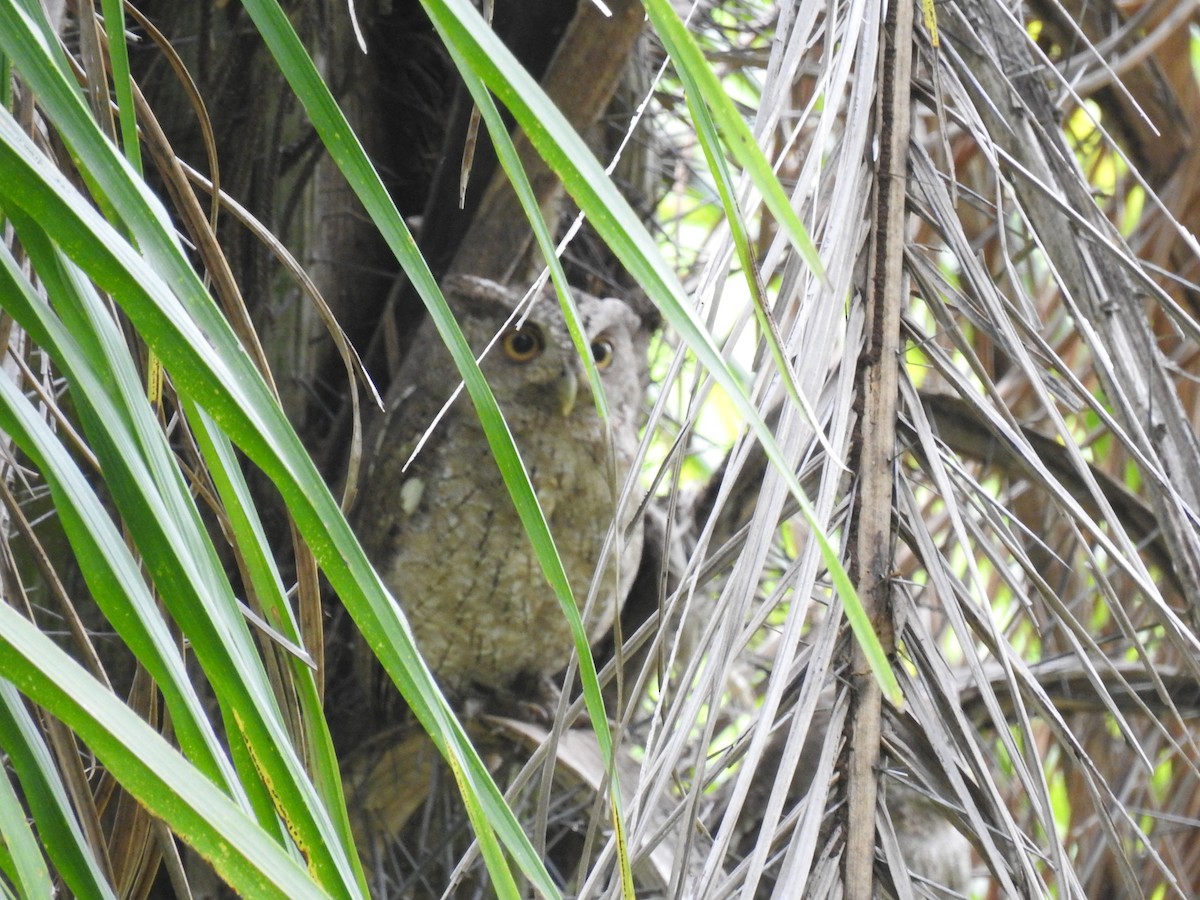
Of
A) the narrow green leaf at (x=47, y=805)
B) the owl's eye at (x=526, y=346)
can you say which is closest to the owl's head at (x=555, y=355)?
the owl's eye at (x=526, y=346)

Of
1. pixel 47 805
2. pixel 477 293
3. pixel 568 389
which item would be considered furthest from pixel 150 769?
pixel 568 389

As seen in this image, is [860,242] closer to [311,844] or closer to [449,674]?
[311,844]

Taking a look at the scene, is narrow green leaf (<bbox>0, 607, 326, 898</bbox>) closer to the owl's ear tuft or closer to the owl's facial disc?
the owl's ear tuft

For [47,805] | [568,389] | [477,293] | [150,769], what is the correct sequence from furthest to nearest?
[568,389] → [477,293] → [47,805] → [150,769]

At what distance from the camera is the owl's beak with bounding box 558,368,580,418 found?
2.00m

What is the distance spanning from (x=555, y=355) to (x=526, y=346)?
0.05 metres

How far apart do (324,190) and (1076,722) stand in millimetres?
1877

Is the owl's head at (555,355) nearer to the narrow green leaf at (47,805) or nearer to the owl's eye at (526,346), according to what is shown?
the owl's eye at (526,346)

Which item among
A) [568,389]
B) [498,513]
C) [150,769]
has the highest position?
[150,769]

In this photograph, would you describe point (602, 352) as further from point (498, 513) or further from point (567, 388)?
point (498, 513)

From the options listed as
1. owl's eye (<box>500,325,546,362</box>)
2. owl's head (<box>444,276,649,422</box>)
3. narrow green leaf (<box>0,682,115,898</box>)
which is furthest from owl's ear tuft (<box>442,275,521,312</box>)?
narrow green leaf (<box>0,682,115,898</box>)

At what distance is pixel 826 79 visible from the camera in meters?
0.61

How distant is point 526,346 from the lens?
6.63 feet

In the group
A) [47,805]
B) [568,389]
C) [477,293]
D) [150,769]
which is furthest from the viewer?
[568,389]
